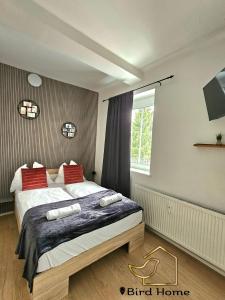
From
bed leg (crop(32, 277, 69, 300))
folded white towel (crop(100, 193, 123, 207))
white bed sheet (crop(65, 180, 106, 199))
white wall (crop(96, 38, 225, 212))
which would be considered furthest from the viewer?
white bed sheet (crop(65, 180, 106, 199))

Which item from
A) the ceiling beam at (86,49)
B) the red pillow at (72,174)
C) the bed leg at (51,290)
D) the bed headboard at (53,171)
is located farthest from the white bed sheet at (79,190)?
the ceiling beam at (86,49)

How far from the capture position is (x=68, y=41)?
1752mm

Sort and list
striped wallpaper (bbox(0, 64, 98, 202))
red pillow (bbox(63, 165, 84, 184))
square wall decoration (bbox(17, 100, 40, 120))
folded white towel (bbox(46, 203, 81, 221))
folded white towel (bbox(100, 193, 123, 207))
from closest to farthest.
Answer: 1. folded white towel (bbox(46, 203, 81, 221))
2. folded white towel (bbox(100, 193, 123, 207))
3. striped wallpaper (bbox(0, 64, 98, 202))
4. square wall decoration (bbox(17, 100, 40, 120))
5. red pillow (bbox(63, 165, 84, 184))

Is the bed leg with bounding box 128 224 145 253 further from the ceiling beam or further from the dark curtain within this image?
the ceiling beam

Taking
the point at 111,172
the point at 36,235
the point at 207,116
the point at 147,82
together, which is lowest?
the point at 36,235

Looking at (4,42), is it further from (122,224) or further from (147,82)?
(122,224)

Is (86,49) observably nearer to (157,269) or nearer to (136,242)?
(136,242)

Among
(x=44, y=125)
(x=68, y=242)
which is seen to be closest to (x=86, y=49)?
(x=44, y=125)

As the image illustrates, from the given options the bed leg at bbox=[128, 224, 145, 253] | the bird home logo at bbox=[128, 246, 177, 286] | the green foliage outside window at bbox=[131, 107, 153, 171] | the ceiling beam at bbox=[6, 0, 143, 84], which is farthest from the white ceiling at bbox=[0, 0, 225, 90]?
the bird home logo at bbox=[128, 246, 177, 286]

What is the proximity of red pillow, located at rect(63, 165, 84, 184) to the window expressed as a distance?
42.3 inches

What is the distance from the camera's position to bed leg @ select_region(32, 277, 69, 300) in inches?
49.7

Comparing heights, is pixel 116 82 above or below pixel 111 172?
above

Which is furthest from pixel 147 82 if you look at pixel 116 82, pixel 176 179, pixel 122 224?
pixel 122 224

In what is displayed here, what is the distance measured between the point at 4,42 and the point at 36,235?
2.42 metres
